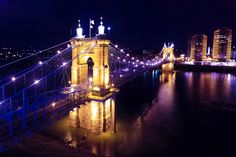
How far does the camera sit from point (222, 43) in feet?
378

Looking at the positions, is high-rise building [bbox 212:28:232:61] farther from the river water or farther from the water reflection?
the water reflection

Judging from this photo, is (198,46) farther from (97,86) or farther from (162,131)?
(97,86)

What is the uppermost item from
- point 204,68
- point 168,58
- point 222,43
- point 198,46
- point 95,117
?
point 222,43

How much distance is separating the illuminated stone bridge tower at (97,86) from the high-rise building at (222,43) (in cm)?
10294

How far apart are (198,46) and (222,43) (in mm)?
12905

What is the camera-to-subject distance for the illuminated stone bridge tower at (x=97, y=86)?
55.4 feet

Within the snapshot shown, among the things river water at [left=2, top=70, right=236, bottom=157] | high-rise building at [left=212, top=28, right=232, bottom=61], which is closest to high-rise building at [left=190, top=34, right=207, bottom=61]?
high-rise building at [left=212, top=28, right=232, bottom=61]

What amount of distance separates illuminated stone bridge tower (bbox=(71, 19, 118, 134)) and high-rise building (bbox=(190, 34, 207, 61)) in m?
108

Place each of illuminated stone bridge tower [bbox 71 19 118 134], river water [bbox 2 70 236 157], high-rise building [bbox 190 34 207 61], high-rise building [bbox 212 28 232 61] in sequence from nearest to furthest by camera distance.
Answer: river water [bbox 2 70 236 157] → illuminated stone bridge tower [bbox 71 19 118 134] → high-rise building [bbox 212 28 232 61] → high-rise building [bbox 190 34 207 61]

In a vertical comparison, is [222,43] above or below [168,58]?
above

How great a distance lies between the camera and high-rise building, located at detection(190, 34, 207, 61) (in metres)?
120

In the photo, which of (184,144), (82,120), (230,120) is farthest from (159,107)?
(82,120)

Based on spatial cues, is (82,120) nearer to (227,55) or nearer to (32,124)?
(32,124)

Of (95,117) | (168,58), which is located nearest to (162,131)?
(95,117)
